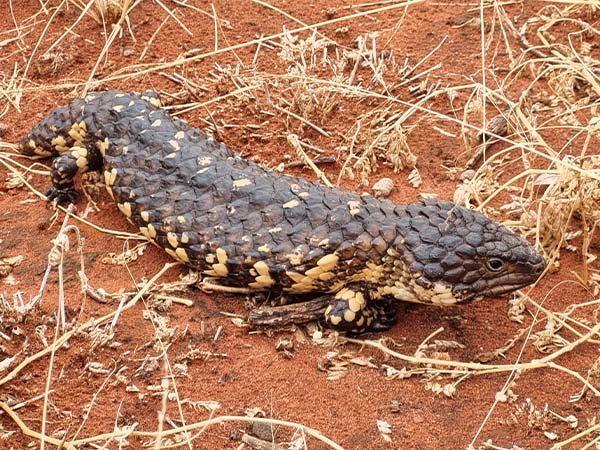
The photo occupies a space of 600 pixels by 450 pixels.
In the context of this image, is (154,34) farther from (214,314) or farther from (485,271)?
(485,271)

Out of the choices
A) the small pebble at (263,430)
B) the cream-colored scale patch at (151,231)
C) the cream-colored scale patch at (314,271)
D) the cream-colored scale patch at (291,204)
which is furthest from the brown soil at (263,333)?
the cream-colored scale patch at (291,204)

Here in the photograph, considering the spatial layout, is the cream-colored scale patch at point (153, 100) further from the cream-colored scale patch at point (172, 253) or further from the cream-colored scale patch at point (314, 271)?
the cream-colored scale patch at point (314, 271)

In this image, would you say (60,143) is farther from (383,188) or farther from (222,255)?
(383,188)

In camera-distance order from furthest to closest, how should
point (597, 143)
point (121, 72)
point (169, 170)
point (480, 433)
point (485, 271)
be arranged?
point (121, 72) < point (597, 143) < point (169, 170) < point (485, 271) < point (480, 433)

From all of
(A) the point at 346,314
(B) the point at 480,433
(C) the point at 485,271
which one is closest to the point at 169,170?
(A) the point at 346,314

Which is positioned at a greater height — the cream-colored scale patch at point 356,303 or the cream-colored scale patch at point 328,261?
the cream-colored scale patch at point 328,261

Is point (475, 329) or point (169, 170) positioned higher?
point (169, 170)
